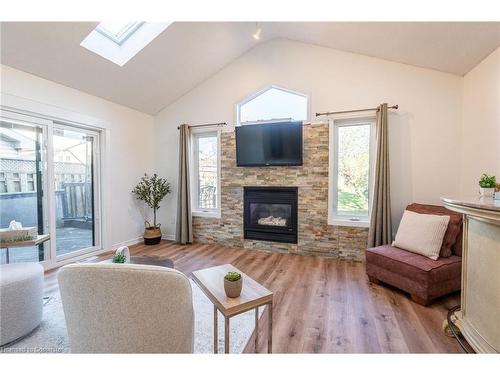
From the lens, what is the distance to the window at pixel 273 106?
3973 mm

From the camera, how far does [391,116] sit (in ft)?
11.4

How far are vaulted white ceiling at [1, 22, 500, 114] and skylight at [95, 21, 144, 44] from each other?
0.28 metres

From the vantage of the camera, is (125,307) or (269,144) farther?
(269,144)

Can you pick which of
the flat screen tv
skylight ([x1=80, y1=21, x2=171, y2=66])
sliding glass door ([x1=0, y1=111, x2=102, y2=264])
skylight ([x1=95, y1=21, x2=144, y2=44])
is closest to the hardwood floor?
sliding glass door ([x1=0, y1=111, x2=102, y2=264])

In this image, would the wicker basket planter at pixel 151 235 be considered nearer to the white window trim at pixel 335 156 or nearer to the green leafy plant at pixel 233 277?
the white window trim at pixel 335 156

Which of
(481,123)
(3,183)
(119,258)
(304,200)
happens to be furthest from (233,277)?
(481,123)

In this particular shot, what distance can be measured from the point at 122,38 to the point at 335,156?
140 inches

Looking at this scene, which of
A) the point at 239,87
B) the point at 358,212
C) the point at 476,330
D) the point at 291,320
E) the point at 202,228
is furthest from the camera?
the point at 202,228

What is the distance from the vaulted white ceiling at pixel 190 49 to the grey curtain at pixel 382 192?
0.81 meters

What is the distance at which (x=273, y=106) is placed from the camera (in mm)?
4145

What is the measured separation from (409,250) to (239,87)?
→ 11.6ft

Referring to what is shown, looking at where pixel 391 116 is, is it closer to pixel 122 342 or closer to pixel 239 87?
pixel 239 87

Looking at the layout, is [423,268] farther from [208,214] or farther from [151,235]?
[151,235]
